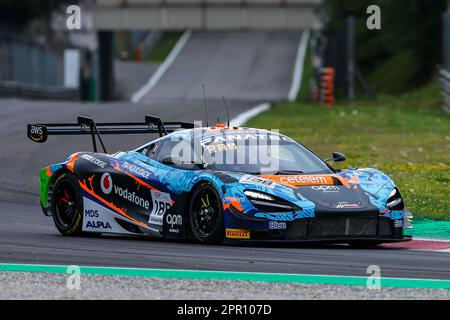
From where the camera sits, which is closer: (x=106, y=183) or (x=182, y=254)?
(x=182, y=254)

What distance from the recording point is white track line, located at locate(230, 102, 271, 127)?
2628cm

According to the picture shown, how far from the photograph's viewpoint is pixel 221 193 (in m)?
11.6

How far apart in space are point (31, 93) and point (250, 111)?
657 inches

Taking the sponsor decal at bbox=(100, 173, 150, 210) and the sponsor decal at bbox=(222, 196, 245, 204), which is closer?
the sponsor decal at bbox=(222, 196, 245, 204)

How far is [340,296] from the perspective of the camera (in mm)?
8672

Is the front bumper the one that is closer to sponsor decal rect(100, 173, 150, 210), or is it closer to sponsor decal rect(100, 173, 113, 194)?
sponsor decal rect(100, 173, 150, 210)

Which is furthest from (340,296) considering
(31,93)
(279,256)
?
(31,93)

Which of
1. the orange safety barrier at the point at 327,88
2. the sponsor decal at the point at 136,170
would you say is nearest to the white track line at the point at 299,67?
the orange safety barrier at the point at 327,88

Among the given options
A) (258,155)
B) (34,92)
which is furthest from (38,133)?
(34,92)

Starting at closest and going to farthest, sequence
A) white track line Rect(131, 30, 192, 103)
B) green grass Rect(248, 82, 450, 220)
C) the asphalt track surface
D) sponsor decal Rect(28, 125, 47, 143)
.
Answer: the asphalt track surface, sponsor decal Rect(28, 125, 47, 143), green grass Rect(248, 82, 450, 220), white track line Rect(131, 30, 192, 103)

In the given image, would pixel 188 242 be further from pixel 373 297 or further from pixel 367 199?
pixel 373 297

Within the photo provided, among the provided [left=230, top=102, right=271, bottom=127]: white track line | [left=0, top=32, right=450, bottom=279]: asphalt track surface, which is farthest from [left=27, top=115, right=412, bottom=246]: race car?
[left=230, top=102, right=271, bottom=127]: white track line

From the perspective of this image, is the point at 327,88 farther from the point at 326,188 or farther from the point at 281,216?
the point at 281,216

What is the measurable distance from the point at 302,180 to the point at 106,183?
2236mm
